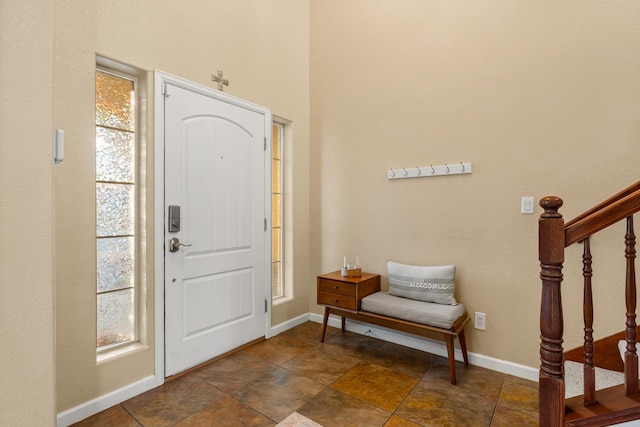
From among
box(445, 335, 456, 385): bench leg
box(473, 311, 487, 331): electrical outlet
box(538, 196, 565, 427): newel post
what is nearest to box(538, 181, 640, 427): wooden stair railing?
box(538, 196, 565, 427): newel post

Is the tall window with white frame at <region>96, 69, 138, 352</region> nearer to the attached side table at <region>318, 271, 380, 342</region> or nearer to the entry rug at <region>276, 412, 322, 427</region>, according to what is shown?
the entry rug at <region>276, 412, 322, 427</region>

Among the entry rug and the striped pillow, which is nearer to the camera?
the entry rug

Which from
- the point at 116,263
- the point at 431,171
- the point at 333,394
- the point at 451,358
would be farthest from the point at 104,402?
the point at 431,171

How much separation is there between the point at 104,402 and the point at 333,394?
1.46m

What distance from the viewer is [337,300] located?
295 cm

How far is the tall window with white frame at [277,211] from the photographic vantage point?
136 inches

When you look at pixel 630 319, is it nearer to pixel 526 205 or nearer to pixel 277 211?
pixel 526 205

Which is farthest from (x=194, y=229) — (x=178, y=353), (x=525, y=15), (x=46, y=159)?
(x=525, y=15)

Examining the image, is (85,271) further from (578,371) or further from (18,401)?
(578,371)

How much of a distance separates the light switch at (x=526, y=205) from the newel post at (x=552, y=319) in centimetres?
124

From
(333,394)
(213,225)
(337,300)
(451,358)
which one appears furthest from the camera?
(337,300)

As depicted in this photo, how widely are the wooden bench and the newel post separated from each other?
1.08 meters

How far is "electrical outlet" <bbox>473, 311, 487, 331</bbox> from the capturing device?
2592mm

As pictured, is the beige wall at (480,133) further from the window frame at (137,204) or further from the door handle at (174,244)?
the window frame at (137,204)
